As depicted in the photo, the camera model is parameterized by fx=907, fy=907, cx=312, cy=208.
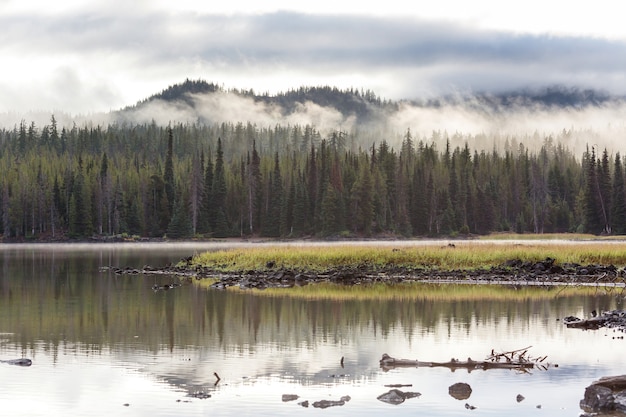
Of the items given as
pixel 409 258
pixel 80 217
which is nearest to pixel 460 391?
pixel 409 258

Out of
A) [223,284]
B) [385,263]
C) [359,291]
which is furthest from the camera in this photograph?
[385,263]

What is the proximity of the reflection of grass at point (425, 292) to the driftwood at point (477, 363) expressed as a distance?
1594 cm

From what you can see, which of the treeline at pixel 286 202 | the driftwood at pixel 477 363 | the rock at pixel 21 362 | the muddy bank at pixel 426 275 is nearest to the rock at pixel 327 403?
the driftwood at pixel 477 363

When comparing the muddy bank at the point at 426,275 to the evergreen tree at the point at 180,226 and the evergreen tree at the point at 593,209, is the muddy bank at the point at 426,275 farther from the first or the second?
the evergreen tree at the point at 180,226

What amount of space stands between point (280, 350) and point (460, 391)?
7.53 m

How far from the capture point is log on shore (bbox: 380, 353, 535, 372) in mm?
22734

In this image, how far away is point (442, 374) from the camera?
869 inches

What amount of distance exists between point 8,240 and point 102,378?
146074 millimetres

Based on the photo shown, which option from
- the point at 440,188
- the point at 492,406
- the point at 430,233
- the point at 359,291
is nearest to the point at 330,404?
the point at 492,406

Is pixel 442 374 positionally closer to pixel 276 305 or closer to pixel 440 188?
pixel 276 305

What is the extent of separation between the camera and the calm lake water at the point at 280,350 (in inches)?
754

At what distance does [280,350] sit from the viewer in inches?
1027

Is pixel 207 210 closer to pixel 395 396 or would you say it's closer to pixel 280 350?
pixel 280 350

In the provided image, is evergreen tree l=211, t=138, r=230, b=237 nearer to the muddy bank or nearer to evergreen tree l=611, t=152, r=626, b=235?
evergreen tree l=611, t=152, r=626, b=235
